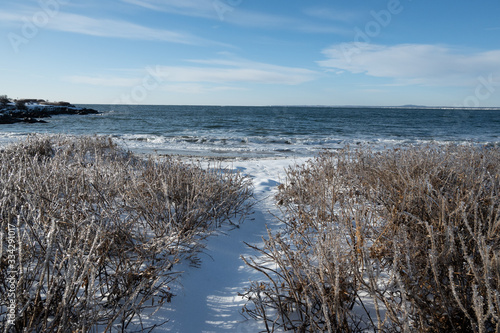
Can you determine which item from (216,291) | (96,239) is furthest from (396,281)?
(96,239)

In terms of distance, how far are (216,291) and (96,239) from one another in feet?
4.76

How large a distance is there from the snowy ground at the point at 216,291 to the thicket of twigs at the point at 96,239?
14 centimetres

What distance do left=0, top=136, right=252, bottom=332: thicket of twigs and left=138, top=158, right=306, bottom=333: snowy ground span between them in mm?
138

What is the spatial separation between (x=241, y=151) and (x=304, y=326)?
1328 cm

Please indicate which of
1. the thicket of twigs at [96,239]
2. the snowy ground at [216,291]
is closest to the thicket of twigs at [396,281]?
the snowy ground at [216,291]

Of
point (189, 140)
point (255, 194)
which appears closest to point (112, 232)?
point (255, 194)

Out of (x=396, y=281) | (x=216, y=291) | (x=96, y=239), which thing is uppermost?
(x=96, y=239)

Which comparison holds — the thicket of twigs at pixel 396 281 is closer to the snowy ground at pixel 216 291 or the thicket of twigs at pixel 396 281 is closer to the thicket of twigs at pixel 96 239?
the snowy ground at pixel 216 291

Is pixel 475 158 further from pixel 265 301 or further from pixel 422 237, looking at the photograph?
pixel 265 301

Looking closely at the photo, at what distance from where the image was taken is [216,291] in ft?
9.14

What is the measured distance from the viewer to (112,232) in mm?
2689

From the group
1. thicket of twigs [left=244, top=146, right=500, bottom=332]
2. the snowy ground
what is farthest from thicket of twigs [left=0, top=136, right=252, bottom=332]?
thicket of twigs [left=244, top=146, right=500, bottom=332]

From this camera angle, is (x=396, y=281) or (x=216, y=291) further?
(x=216, y=291)

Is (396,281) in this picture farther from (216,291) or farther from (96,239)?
(96,239)
